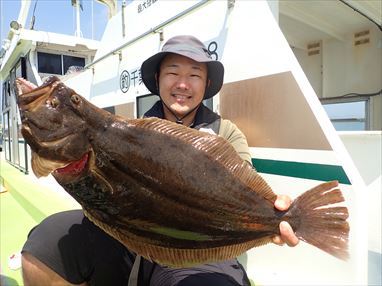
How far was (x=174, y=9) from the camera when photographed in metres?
3.53

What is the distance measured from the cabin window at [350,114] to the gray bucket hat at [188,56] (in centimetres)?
396

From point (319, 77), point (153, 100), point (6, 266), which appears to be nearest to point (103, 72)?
point (153, 100)

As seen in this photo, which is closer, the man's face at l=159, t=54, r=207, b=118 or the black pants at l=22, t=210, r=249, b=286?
the black pants at l=22, t=210, r=249, b=286

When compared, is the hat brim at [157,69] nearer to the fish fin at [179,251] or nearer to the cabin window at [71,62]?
the fish fin at [179,251]

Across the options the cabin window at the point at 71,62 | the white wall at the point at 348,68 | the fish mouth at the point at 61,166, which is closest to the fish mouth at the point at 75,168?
the fish mouth at the point at 61,166

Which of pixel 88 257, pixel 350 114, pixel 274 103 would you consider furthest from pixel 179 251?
pixel 350 114

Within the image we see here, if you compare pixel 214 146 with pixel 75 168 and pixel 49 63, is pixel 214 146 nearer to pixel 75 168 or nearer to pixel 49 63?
pixel 75 168

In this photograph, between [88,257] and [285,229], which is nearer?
[285,229]

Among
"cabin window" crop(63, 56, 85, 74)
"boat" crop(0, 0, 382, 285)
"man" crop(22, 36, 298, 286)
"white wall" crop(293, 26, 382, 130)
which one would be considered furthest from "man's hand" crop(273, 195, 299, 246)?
"cabin window" crop(63, 56, 85, 74)

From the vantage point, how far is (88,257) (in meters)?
1.88

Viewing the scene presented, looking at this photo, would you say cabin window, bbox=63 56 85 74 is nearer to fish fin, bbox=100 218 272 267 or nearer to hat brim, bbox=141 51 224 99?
hat brim, bbox=141 51 224 99

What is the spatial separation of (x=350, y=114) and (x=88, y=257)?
4.96 m

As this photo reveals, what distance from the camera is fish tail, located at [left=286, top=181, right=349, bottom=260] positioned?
1.27 m

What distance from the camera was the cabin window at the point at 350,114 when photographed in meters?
5.42
